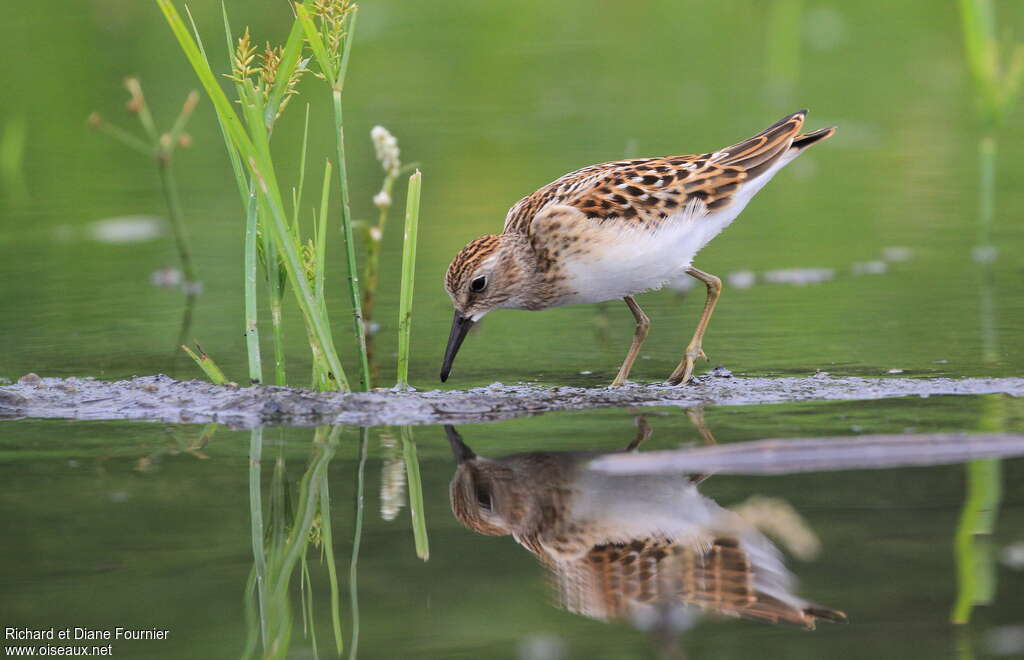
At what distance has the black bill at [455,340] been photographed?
7.00 m

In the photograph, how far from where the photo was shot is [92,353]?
25.4 ft

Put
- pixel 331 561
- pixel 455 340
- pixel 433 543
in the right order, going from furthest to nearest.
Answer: pixel 455 340 → pixel 433 543 → pixel 331 561

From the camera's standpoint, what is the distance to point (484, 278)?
23.8 ft

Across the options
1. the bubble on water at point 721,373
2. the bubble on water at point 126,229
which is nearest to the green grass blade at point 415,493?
the bubble on water at point 721,373

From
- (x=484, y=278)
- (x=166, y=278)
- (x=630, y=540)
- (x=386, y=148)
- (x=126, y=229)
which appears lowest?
(x=630, y=540)

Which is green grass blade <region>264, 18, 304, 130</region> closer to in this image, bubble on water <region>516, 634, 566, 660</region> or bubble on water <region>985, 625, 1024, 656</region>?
bubble on water <region>516, 634, 566, 660</region>

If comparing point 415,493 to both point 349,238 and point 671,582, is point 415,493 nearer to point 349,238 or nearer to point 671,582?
point 671,582

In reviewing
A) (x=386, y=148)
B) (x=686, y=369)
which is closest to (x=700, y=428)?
(x=686, y=369)

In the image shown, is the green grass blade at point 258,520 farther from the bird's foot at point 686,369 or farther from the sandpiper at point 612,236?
the bird's foot at point 686,369

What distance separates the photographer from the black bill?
Answer: 6996 mm

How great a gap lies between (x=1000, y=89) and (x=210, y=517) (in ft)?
17.8

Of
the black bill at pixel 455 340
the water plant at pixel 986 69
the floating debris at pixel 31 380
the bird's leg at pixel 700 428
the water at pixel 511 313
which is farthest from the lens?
the water plant at pixel 986 69

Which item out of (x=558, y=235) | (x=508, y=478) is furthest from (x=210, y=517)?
(x=558, y=235)

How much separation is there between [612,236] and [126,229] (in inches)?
229
